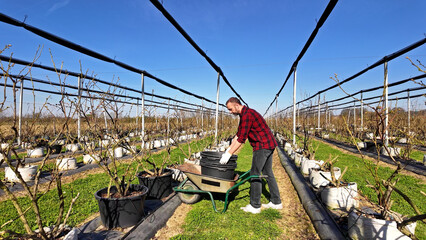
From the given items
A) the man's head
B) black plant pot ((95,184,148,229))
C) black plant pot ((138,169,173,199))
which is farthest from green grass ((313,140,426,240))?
black plant pot ((138,169,173,199))

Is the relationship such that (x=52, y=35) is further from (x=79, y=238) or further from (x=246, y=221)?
(x=246, y=221)

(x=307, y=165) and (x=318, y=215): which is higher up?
(x=307, y=165)

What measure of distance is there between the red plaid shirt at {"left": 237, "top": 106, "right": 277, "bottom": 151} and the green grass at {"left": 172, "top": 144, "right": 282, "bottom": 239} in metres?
0.93

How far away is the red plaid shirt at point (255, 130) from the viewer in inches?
125

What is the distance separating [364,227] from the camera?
6.81 ft

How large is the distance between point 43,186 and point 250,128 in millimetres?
3983

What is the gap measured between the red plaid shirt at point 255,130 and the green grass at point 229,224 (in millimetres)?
928

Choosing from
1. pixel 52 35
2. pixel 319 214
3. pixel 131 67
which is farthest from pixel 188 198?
pixel 131 67

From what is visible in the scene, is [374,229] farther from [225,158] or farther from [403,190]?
[403,190]

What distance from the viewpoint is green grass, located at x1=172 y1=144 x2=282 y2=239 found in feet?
8.39

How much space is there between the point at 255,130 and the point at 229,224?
1293 mm

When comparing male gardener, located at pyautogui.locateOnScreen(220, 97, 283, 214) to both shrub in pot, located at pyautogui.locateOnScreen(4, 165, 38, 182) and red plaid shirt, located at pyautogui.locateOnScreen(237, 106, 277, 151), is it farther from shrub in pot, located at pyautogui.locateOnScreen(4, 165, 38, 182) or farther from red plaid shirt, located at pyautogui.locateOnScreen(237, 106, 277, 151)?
shrub in pot, located at pyautogui.locateOnScreen(4, 165, 38, 182)

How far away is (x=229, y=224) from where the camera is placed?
110 inches

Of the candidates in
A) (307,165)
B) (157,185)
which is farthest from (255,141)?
(307,165)
